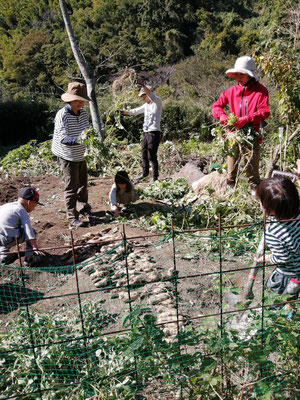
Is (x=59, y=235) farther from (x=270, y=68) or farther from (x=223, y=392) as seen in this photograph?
(x=270, y=68)

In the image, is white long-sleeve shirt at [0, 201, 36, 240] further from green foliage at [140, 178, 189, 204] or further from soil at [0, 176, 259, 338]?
green foliage at [140, 178, 189, 204]

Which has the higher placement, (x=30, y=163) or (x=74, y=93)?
(x=74, y=93)

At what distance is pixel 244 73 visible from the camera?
13.1 ft

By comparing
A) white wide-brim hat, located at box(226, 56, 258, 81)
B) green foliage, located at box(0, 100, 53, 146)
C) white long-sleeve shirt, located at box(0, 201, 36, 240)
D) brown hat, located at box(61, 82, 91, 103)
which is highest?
white wide-brim hat, located at box(226, 56, 258, 81)

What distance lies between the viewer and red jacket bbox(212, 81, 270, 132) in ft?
13.2

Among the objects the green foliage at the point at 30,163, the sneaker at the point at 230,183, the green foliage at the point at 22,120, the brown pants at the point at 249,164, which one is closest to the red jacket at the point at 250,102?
the brown pants at the point at 249,164

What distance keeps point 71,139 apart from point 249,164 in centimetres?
206

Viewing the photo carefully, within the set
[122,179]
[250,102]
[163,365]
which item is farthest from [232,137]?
[163,365]

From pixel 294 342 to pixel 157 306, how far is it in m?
1.03

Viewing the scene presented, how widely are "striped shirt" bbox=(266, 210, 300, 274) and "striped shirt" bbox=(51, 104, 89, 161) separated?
2.56 m

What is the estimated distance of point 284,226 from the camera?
222 cm

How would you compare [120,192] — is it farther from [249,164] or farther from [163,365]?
[163,365]

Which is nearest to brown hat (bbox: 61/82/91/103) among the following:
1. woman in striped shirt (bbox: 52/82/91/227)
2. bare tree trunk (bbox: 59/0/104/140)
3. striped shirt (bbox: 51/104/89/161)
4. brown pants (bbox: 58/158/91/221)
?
Result: woman in striped shirt (bbox: 52/82/91/227)

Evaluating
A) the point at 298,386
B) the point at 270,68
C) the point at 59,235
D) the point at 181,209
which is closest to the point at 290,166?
the point at 270,68
